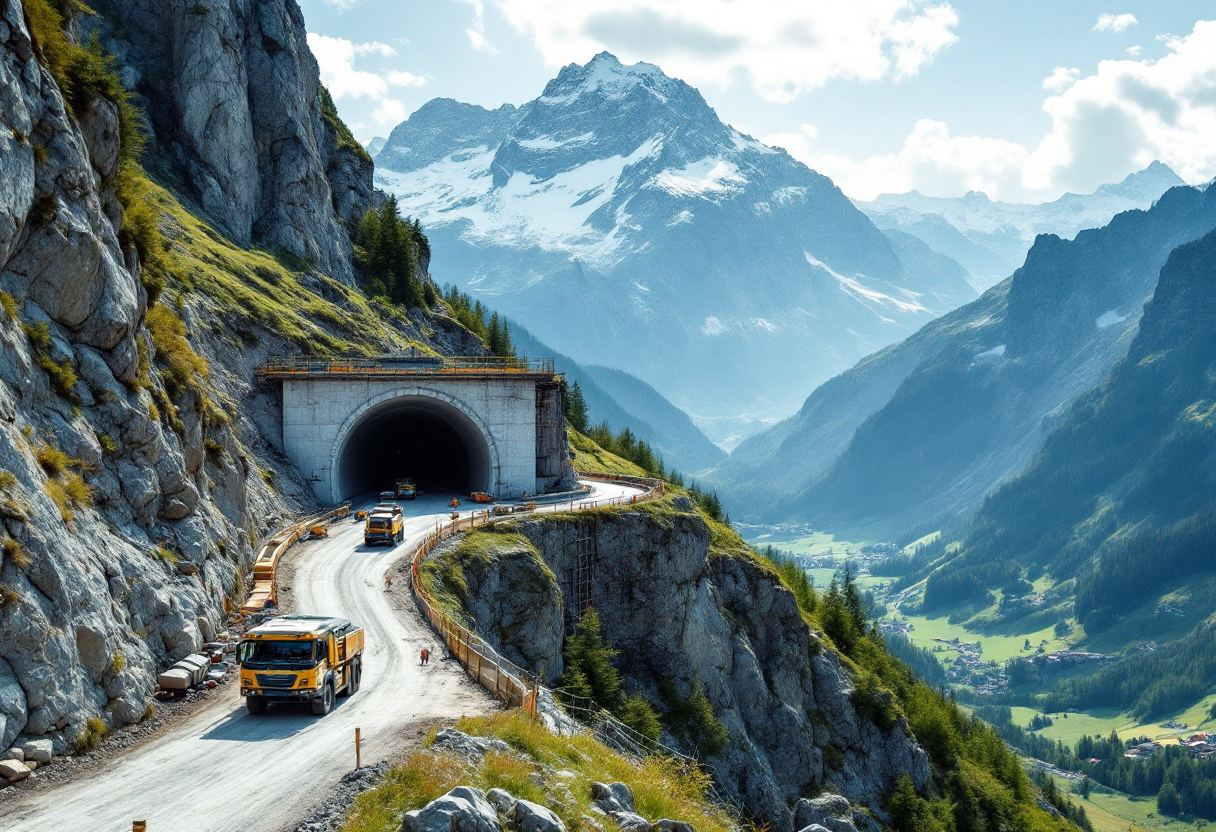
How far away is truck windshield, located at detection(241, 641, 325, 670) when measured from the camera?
1233 inches

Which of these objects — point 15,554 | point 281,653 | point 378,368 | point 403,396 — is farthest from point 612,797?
point 378,368

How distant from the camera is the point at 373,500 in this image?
270 feet

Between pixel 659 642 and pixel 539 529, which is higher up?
pixel 539 529

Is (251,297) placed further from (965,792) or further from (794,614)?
(965,792)

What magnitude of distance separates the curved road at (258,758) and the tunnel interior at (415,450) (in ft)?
133

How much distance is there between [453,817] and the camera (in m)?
20.5

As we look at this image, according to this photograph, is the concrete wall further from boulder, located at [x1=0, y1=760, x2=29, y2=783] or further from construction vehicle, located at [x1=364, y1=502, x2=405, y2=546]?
boulder, located at [x1=0, y1=760, x2=29, y2=783]

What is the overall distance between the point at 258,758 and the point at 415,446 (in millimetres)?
82262

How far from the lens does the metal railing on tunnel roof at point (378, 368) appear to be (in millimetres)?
76062

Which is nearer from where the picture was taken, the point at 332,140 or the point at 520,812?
the point at 520,812

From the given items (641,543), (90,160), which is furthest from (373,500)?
(90,160)

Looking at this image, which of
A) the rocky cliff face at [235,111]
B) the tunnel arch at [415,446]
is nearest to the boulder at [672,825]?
the tunnel arch at [415,446]

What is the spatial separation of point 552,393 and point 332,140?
185ft

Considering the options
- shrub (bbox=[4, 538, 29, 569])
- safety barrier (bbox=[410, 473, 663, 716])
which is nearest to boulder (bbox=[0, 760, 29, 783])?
shrub (bbox=[4, 538, 29, 569])
